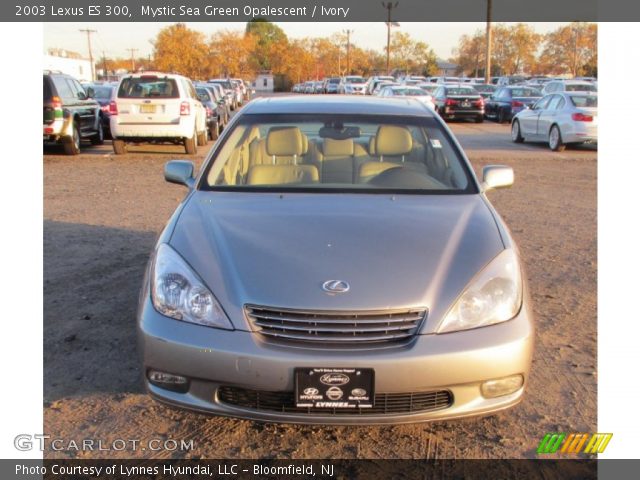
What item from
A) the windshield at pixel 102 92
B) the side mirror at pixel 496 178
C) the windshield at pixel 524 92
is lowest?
the side mirror at pixel 496 178

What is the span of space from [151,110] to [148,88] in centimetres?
55

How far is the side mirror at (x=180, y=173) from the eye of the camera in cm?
439

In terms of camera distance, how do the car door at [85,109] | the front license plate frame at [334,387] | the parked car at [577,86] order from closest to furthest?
the front license plate frame at [334,387] < the car door at [85,109] < the parked car at [577,86]

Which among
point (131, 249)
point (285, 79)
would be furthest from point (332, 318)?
point (285, 79)

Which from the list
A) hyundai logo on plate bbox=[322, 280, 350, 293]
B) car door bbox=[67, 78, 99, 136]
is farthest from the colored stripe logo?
car door bbox=[67, 78, 99, 136]

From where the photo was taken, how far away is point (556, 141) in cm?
1708

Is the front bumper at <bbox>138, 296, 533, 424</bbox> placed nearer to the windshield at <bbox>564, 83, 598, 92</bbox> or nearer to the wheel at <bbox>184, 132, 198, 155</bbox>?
the wheel at <bbox>184, 132, 198, 155</bbox>

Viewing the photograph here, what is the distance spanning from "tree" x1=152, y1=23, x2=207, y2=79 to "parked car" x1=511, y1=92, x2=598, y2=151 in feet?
135

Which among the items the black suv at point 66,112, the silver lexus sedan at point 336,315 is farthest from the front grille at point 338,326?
the black suv at point 66,112

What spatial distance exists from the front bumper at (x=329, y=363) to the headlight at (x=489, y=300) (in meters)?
0.05

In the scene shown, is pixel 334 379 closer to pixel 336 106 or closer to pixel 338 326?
pixel 338 326

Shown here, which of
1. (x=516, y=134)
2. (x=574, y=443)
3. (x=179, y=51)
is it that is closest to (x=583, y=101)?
(x=516, y=134)

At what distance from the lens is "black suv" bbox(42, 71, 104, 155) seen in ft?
46.2

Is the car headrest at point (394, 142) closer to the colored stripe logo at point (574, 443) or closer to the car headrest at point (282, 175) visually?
the car headrest at point (282, 175)
